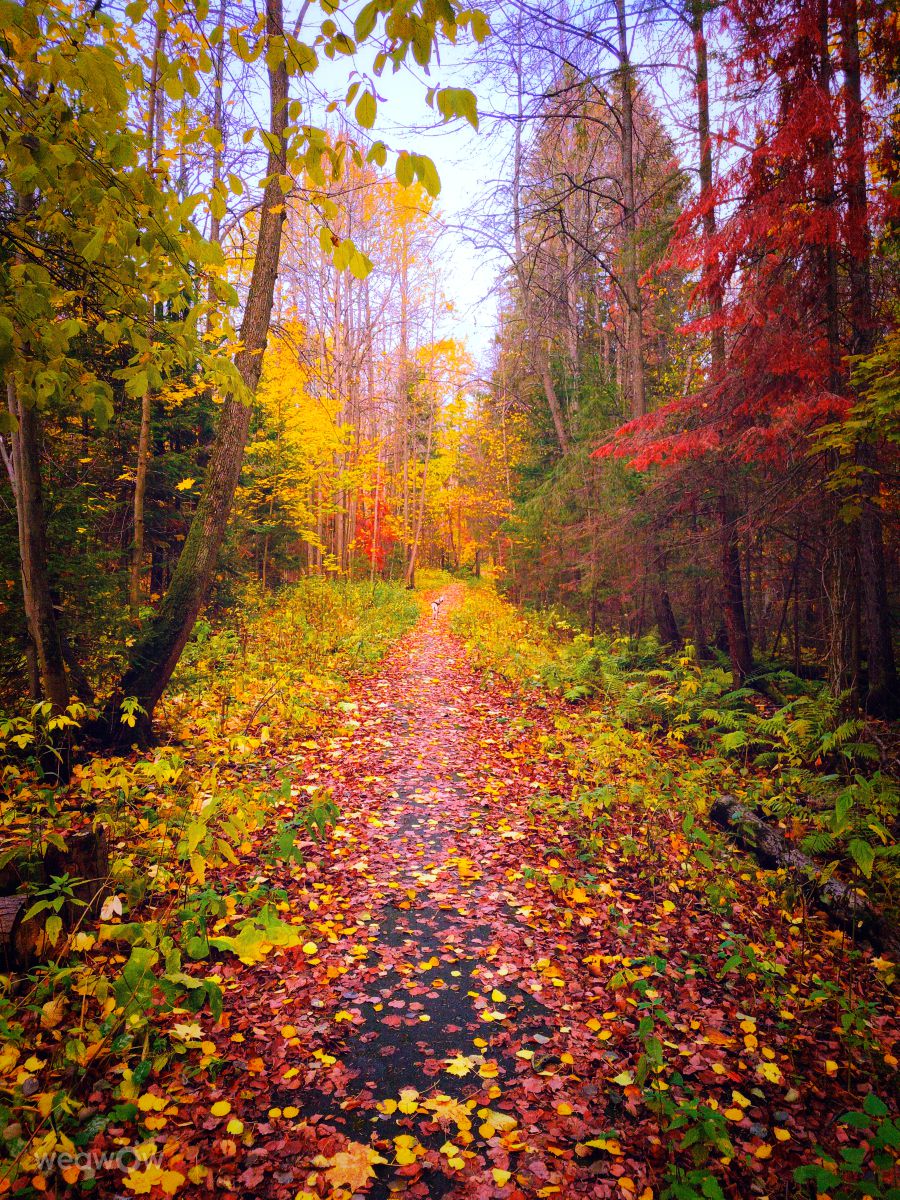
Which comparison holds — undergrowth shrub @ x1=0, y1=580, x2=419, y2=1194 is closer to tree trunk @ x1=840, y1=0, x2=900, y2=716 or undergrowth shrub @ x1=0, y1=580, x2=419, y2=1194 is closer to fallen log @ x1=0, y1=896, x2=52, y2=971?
fallen log @ x1=0, y1=896, x2=52, y2=971

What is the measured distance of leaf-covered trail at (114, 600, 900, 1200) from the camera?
2.26 metres

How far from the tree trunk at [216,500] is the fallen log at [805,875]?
6.07 meters

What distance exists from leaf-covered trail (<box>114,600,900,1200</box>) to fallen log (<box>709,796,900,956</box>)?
59cm

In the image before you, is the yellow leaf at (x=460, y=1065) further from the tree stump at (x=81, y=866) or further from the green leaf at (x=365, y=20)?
the green leaf at (x=365, y=20)

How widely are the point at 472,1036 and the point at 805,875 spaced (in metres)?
3.23

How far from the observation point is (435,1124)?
2453 millimetres

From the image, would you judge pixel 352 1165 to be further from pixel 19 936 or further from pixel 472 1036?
pixel 19 936

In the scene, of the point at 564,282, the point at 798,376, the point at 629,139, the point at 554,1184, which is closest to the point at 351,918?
the point at 554,1184

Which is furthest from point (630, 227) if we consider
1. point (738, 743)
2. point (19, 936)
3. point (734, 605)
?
point (19, 936)

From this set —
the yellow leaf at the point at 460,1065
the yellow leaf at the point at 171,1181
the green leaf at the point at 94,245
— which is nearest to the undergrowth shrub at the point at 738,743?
the yellow leaf at the point at 460,1065

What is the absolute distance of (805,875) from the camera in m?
4.48

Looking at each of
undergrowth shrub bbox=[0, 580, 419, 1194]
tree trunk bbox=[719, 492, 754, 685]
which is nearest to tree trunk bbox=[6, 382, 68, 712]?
undergrowth shrub bbox=[0, 580, 419, 1194]

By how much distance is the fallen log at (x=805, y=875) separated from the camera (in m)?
3.87

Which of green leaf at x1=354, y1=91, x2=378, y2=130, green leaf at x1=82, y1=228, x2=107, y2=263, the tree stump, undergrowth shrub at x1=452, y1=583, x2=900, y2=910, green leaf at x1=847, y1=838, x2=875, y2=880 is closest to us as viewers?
green leaf at x1=354, y1=91, x2=378, y2=130
